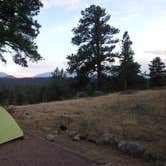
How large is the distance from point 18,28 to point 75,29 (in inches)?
705

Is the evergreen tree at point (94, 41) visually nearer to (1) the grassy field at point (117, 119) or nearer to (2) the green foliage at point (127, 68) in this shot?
(2) the green foliage at point (127, 68)

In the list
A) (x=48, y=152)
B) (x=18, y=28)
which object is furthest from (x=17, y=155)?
(x=18, y=28)

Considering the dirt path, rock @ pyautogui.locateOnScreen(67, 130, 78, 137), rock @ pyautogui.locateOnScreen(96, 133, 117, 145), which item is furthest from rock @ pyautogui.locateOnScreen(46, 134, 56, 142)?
rock @ pyautogui.locateOnScreen(96, 133, 117, 145)

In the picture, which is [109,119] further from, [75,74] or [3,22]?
[75,74]

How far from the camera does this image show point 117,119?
45.2 feet

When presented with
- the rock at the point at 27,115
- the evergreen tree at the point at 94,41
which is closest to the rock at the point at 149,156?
the rock at the point at 27,115

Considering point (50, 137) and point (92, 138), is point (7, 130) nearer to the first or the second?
point (50, 137)

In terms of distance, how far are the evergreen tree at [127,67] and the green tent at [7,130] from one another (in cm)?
3111

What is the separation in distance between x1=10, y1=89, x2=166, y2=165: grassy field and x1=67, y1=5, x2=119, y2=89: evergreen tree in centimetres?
1936

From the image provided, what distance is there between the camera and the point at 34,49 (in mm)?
21578

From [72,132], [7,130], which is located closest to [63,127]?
[72,132]

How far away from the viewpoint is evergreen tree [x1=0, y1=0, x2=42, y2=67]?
1970cm

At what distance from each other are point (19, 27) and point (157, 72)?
28.8m

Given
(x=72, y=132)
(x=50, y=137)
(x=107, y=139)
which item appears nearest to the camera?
(x=107, y=139)
